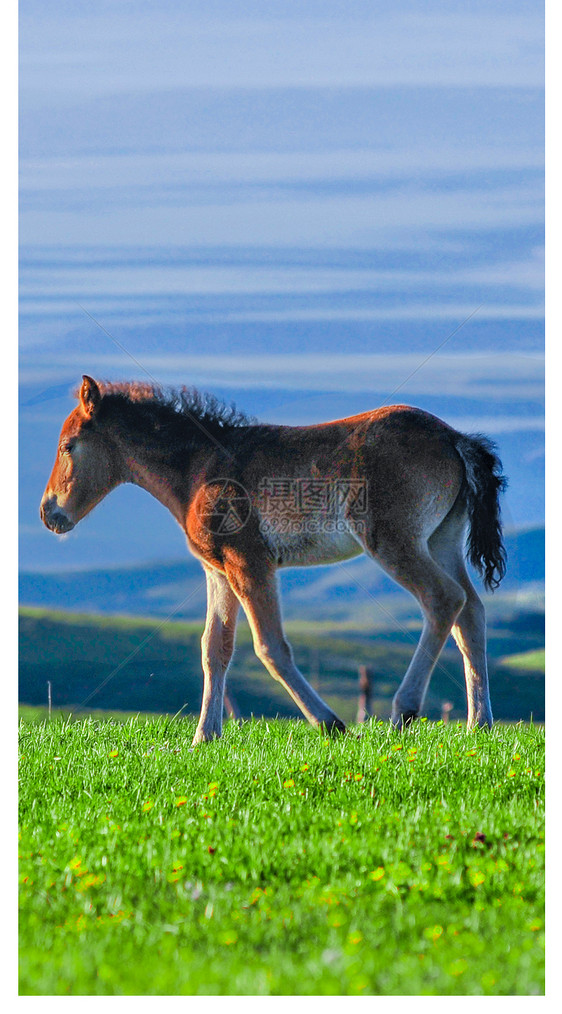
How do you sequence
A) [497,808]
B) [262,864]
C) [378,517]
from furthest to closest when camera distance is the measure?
[378,517] → [497,808] → [262,864]

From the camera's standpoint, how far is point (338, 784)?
5.65m

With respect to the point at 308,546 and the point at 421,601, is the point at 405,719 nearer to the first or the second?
the point at 421,601

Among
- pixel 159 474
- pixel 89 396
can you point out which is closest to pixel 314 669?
pixel 159 474

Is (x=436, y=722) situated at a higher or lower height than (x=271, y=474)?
lower

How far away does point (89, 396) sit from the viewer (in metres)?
7.41

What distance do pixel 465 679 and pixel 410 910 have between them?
3388mm

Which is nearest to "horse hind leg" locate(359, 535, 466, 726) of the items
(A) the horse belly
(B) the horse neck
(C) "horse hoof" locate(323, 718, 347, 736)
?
(A) the horse belly

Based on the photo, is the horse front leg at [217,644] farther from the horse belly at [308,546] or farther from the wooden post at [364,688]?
the wooden post at [364,688]

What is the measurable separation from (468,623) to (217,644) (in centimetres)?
195

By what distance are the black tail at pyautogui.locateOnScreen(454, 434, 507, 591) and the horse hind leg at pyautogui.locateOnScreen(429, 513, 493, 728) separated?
12 cm

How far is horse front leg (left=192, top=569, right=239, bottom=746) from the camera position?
7.31 metres

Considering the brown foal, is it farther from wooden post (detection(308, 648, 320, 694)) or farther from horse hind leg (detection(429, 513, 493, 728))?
wooden post (detection(308, 648, 320, 694))
